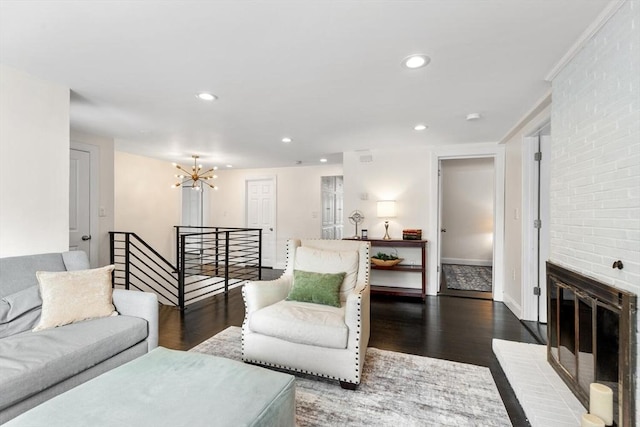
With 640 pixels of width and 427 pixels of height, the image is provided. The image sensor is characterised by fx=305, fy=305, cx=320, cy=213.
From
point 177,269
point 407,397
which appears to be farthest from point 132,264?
point 407,397

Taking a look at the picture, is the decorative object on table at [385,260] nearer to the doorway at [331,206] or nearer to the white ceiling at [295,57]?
the white ceiling at [295,57]

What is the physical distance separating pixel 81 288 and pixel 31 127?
1308 millimetres

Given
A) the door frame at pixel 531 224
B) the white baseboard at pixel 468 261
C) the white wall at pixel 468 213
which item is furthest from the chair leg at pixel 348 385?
the white wall at pixel 468 213

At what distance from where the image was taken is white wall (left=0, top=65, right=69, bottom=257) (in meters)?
2.20

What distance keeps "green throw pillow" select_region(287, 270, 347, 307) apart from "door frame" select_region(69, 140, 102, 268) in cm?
312

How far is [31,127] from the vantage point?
Result: 2.32m

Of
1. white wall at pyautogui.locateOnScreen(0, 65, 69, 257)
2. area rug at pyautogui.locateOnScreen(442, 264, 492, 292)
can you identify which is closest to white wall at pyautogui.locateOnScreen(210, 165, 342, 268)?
area rug at pyautogui.locateOnScreen(442, 264, 492, 292)

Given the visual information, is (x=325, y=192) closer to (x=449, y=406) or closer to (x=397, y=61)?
(x=397, y=61)

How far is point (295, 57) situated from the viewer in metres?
2.01

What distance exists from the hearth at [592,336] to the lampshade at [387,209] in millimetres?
2385

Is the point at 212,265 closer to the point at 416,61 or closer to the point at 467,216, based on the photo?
the point at 416,61

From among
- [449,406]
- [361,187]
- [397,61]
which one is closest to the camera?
[449,406]

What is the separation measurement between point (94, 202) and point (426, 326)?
174 inches

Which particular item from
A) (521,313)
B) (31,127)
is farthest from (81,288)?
(521,313)
